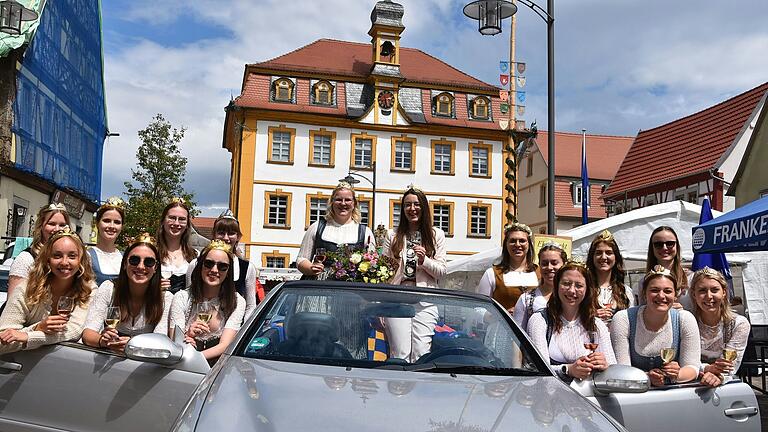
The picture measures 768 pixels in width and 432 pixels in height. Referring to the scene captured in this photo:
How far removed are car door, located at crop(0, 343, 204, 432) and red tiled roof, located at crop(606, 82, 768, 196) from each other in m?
33.5

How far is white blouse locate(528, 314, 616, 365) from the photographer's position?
4828 mm

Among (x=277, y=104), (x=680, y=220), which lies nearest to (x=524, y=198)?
(x=277, y=104)

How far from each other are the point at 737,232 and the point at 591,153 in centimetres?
5498

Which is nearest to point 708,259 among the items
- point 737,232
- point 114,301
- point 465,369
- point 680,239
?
point 680,239

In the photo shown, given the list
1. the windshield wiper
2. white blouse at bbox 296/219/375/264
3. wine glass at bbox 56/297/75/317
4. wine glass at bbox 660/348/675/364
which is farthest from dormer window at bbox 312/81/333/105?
the windshield wiper

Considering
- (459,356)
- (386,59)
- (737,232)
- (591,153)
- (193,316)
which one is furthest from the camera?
(591,153)

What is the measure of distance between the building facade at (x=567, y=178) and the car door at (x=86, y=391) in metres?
51.5

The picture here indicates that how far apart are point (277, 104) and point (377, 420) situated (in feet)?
144

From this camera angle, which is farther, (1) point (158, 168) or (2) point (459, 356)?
(1) point (158, 168)

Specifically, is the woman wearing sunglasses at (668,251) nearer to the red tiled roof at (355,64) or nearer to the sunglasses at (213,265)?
the sunglasses at (213,265)

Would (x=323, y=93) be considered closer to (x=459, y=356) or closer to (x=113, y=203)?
(x=113, y=203)

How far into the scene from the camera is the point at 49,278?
16.1 feet

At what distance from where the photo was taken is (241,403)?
2965 millimetres

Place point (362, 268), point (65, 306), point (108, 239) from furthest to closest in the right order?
point (108, 239)
point (362, 268)
point (65, 306)
